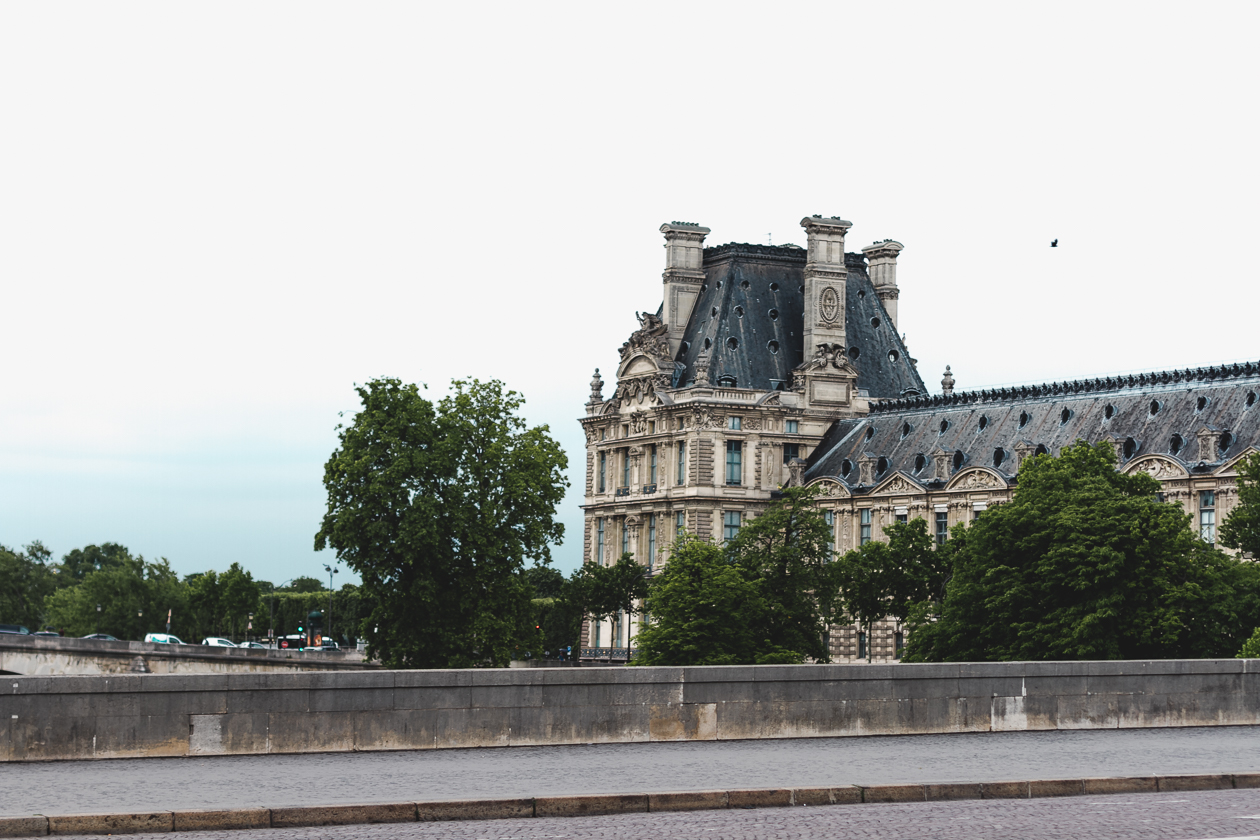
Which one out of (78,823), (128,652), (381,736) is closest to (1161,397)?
(128,652)

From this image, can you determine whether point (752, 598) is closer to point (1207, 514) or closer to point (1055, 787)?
point (1207, 514)

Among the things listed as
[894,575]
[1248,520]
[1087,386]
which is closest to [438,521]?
[894,575]

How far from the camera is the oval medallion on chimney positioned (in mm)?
128625

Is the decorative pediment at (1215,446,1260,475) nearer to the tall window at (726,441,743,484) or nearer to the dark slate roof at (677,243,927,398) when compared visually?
the tall window at (726,441,743,484)

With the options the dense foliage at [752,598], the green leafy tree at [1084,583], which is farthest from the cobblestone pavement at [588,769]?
the dense foliage at [752,598]

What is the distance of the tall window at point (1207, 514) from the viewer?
95.7 meters

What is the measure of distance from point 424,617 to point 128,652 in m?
40.1

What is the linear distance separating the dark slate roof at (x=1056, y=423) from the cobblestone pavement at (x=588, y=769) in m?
71.0

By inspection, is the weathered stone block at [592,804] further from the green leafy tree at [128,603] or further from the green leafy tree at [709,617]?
the green leafy tree at [128,603]

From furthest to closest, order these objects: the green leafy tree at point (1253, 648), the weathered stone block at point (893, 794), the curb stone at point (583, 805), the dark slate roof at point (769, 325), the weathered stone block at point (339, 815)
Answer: the dark slate roof at point (769, 325) < the green leafy tree at point (1253, 648) < the weathered stone block at point (893, 794) < the weathered stone block at point (339, 815) < the curb stone at point (583, 805)

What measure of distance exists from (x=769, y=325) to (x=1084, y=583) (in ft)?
199

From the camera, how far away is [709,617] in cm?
8825

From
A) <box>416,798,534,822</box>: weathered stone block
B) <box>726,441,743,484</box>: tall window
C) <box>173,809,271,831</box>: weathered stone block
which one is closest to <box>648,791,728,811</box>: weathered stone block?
<box>416,798,534,822</box>: weathered stone block

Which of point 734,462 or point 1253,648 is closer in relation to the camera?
point 1253,648
